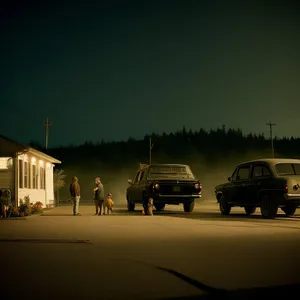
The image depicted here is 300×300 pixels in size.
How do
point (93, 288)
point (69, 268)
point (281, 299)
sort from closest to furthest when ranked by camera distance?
point (281, 299) < point (93, 288) < point (69, 268)

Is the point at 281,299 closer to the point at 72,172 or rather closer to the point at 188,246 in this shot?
the point at 188,246

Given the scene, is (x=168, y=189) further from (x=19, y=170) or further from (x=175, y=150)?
(x=175, y=150)

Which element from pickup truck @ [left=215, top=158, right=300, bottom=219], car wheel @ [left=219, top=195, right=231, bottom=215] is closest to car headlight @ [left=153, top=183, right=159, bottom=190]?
car wheel @ [left=219, top=195, right=231, bottom=215]

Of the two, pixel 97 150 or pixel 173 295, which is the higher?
pixel 97 150

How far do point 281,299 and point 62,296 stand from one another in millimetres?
2447

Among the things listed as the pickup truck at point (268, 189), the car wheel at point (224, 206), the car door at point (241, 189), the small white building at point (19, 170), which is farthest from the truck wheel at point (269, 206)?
the small white building at point (19, 170)

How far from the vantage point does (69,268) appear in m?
8.55

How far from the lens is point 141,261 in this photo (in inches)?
361

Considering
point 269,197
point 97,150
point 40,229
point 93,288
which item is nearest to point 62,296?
point 93,288

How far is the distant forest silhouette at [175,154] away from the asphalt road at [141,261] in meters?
79.5

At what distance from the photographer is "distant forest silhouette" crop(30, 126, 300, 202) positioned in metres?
105

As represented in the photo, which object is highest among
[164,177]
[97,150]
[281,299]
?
[97,150]

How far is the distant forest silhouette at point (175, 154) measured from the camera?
10462cm

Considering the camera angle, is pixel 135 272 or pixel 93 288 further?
pixel 135 272
